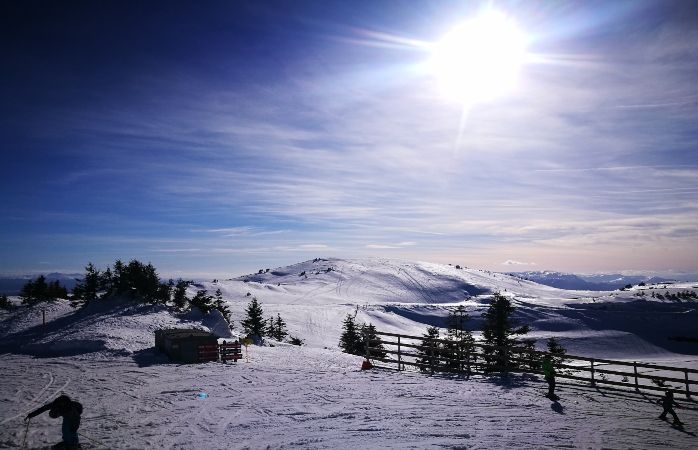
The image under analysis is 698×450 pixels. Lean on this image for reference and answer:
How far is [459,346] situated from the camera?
2044 centimetres

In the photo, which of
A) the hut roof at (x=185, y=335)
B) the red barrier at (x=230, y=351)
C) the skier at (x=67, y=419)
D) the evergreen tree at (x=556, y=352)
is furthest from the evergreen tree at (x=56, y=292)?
the evergreen tree at (x=556, y=352)

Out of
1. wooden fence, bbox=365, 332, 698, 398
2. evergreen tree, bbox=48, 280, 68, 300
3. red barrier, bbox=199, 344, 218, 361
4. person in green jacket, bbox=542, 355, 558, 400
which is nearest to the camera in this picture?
person in green jacket, bbox=542, 355, 558, 400

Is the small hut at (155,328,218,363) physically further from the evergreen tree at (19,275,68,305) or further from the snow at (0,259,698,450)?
the evergreen tree at (19,275,68,305)

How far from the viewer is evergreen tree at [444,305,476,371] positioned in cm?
1920

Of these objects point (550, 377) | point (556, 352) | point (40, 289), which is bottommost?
point (556, 352)

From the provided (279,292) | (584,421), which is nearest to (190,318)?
(584,421)

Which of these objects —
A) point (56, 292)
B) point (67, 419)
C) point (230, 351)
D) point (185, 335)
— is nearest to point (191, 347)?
point (185, 335)

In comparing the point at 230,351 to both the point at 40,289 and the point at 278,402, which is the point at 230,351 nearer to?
the point at 278,402

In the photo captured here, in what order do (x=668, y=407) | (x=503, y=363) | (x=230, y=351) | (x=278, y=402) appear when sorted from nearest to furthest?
(x=668, y=407) < (x=278, y=402) < (x=503, y=363) < (x=230, y=351)

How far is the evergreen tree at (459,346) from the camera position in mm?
19203

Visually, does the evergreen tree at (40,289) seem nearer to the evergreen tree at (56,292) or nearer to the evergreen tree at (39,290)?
the evergreen tree at (39,290)

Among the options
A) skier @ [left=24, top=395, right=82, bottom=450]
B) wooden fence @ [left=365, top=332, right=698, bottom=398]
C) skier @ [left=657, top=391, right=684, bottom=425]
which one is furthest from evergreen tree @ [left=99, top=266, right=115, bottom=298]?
skier @ [left=657, top=391, right=684, bottom=425]

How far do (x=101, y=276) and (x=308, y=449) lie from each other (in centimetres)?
3957

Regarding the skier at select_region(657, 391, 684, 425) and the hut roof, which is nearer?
the skier at select_region(657, 391, 684, 425)
